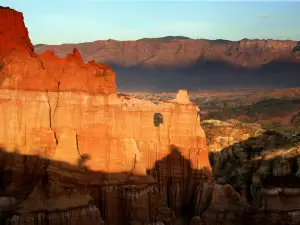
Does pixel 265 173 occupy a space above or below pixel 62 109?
below

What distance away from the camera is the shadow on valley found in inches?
1501

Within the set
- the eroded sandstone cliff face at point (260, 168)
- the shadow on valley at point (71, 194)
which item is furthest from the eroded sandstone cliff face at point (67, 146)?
the eroded sandstone cliff face at point (260, 168)

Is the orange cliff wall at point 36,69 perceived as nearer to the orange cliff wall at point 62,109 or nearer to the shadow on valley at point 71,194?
the orange cliff wall at point 62,109

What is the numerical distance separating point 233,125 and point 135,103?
5422 centimetres

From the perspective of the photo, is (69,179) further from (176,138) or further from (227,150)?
(227,150)

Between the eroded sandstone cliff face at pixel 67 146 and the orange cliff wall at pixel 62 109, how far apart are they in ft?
0.20

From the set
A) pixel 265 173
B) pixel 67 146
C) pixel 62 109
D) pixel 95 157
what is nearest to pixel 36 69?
pixel 62 109

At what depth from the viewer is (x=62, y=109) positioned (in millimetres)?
43250

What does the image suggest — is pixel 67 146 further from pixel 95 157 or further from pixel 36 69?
pixel 36 69

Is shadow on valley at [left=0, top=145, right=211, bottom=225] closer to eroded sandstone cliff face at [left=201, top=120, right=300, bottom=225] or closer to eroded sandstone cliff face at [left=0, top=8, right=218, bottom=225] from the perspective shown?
eroded sandstone cliff face at [left=0, top=8, right=218, bottom=225]

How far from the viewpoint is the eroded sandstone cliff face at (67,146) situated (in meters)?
39.4

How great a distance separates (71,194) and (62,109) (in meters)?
6.13

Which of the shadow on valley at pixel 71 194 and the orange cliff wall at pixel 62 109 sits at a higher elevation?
the orange cliff wall at pixel 62 109

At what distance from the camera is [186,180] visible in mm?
51844
